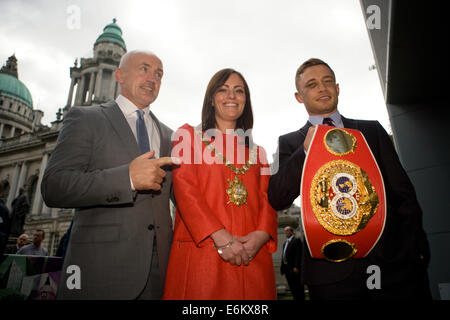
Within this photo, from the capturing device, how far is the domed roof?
38625 mm

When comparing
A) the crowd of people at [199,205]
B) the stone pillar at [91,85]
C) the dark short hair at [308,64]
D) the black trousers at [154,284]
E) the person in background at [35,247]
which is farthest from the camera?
the stone pillar at [91,85]

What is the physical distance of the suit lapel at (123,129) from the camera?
2.20 m

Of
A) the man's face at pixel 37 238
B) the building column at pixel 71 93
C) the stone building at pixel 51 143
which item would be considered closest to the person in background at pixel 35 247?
the man's face at pixel 37 238

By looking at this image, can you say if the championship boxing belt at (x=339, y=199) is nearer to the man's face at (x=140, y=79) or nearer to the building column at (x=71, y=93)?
the man's face at (x=140, y=79)

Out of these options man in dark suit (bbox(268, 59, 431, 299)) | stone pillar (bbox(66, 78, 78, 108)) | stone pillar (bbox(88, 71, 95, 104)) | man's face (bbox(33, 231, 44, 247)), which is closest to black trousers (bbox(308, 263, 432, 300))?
man in dark suit (bbox(268, 59, 431, 299))

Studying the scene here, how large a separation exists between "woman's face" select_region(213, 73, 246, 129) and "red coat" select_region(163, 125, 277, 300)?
1.31 feet

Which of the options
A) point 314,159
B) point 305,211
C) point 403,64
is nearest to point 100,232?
point 305,211

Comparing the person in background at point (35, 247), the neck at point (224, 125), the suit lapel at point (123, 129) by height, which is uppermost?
the neck at point (224, 125)

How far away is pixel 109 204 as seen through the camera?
1875mm

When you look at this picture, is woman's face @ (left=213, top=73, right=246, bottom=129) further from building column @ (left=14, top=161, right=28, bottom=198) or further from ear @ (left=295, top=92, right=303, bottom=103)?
building column @ (left=14, top=161, right=28, bottom=198)

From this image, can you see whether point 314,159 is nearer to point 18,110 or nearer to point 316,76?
point 316,76

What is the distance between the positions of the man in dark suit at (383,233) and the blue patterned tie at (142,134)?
1.11m

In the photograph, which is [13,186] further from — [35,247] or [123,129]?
[123,129]

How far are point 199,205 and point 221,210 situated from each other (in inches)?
8.3
